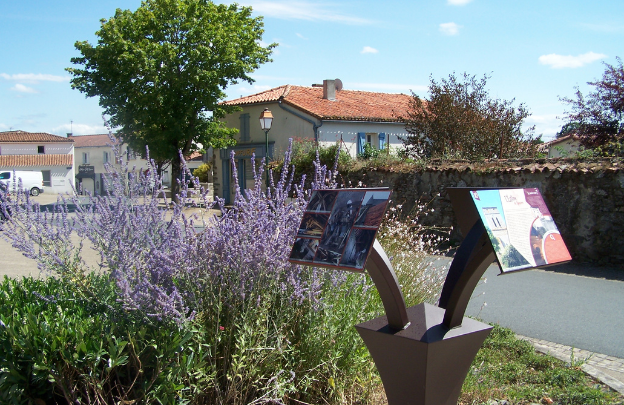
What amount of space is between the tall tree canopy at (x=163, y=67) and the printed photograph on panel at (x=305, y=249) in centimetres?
2150

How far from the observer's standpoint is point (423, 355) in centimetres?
257

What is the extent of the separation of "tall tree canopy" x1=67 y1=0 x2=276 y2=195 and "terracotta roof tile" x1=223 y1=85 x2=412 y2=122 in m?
3.01

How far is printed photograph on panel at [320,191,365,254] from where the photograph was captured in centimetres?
243

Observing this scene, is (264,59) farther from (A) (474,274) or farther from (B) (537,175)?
(A) (474,274)

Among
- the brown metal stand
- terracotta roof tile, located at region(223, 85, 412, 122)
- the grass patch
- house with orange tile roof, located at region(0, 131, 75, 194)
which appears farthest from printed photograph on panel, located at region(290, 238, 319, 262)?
house with orange tile roof, located at region(0, 131, 75, 194)

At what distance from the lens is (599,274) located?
375 inches

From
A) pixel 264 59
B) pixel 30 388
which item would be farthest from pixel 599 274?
pixel 264 59

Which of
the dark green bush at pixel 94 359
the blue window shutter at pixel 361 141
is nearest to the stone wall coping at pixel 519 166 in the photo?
the dark green bush at pixel 94 359

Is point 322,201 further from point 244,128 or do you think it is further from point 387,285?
point 244,128

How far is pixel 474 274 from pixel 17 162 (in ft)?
213

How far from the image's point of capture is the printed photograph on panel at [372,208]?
2379mm

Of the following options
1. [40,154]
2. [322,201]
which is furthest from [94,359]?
[40,154]

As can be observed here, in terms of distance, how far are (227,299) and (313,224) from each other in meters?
0.94

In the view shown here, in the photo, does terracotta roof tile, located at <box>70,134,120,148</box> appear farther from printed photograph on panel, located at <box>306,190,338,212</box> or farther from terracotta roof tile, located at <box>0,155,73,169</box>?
printed photograph on panel, located at <box>306,190,338,212</box>
